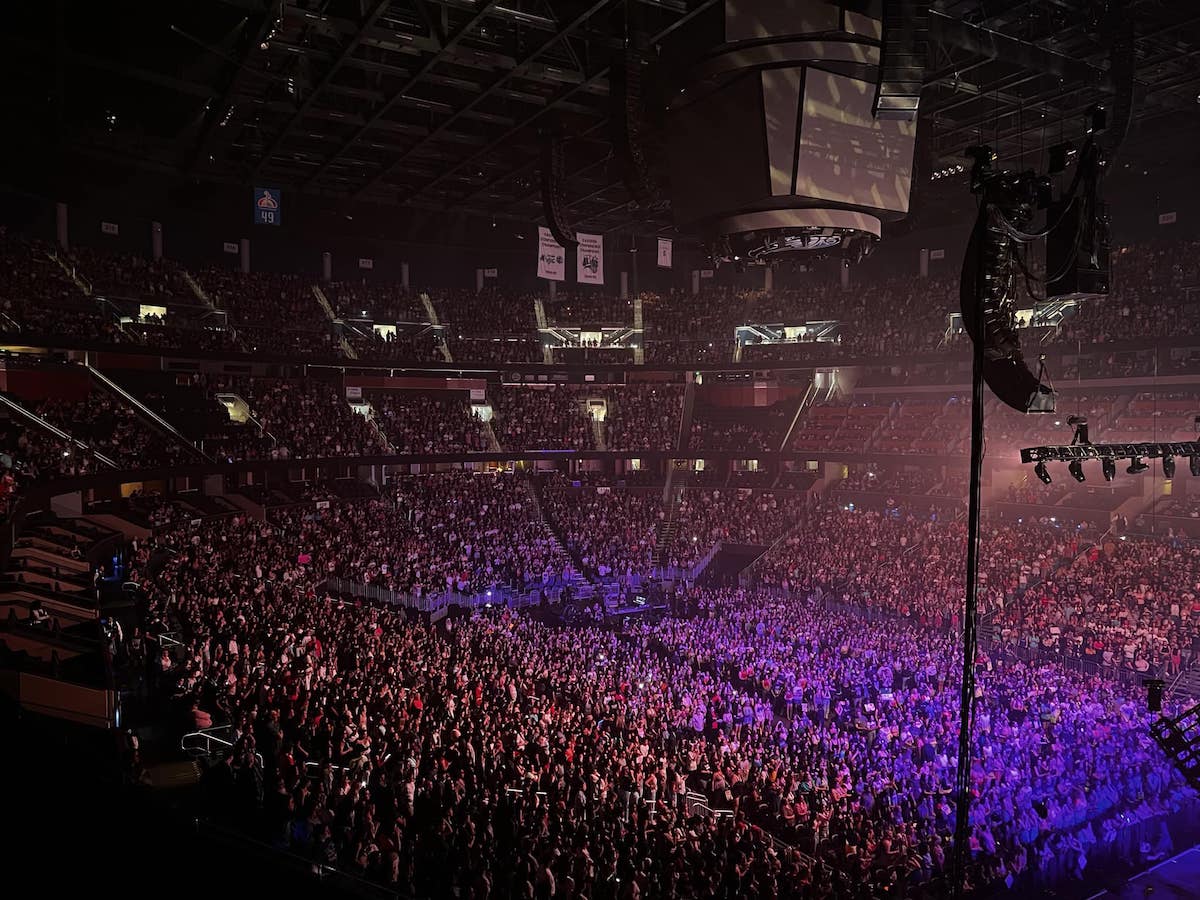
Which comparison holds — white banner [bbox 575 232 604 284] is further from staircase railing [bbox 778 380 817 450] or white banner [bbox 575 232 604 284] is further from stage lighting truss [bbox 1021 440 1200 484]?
stage lighting truss [bbox 1021 440 1200 484]

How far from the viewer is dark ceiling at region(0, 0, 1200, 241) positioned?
50.4 feet

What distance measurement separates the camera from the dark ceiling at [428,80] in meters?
15.4

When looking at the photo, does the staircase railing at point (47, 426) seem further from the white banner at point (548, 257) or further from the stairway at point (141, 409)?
the white banner at point (548, 257)

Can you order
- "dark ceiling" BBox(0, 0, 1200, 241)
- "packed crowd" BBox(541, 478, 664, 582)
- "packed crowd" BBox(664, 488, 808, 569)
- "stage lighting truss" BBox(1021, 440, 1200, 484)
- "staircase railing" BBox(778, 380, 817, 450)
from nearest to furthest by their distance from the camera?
1. "stage lighting truss" BBox(1021, 440, 1200, 484)
2. "dark ceiling" BBox(0, 0, 1200, 241)
3. "packed crowd" BBox(541, 478, 664, 582)
4. "packed crowd" BBox(664, 488, 808, 569)
5. "staircase railing" BBox(778, 380, 817, 450)

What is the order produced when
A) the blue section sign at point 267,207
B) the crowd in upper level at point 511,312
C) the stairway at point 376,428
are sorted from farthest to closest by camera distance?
the stairway at point 376,428
the crowd in upper level at point 511,312
the blue section sign at point 267,207

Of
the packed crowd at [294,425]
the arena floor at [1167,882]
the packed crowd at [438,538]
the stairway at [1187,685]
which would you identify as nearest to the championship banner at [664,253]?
the packed crowd at [438,538]

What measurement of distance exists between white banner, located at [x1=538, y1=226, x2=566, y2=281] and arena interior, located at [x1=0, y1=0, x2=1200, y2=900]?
0.15 metres

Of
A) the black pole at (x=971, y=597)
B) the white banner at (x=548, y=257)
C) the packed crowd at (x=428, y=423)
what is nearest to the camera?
the black pole at (x=971, y=597)

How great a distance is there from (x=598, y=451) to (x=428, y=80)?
2044cm

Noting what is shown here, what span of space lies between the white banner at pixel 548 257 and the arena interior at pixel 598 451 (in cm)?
15

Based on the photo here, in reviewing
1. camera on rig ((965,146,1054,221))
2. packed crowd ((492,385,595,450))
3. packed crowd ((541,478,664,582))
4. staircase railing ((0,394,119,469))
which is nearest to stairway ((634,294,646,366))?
packed crowd ((492,385,595,450))

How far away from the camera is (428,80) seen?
62.5 feet

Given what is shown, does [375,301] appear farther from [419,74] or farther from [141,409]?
[419,74]

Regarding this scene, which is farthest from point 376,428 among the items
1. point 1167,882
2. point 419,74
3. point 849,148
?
point 1167,882
